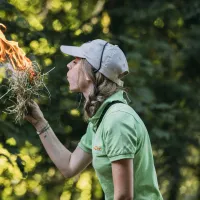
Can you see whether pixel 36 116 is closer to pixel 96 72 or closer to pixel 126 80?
pixel 96 72

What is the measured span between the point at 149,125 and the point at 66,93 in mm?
1448

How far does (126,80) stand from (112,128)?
13.1 ft

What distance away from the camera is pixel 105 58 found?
339 cm

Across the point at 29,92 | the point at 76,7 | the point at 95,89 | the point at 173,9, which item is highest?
the point at 95,89

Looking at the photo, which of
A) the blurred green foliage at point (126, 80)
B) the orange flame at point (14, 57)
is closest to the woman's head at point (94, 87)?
the orange flame at point (14, 57)

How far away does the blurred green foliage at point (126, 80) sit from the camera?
19.7ft

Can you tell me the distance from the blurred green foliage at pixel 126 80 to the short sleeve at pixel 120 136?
2464 mm

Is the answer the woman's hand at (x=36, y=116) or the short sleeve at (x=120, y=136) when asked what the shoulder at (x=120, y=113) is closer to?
the short sleeve at (x=120, y=136)

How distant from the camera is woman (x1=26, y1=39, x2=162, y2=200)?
3.12 m

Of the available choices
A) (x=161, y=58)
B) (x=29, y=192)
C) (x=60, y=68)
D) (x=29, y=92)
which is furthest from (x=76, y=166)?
(x=161, y=58)

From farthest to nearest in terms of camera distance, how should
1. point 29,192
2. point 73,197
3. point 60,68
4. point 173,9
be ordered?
1. point 173,9
2. point 73,197
3. point 29,192
4. point 60,68

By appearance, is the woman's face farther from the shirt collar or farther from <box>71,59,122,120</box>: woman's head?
the shirt collar

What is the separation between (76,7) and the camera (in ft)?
22.7

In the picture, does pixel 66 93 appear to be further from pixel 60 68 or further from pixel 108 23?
pixel 108 23
